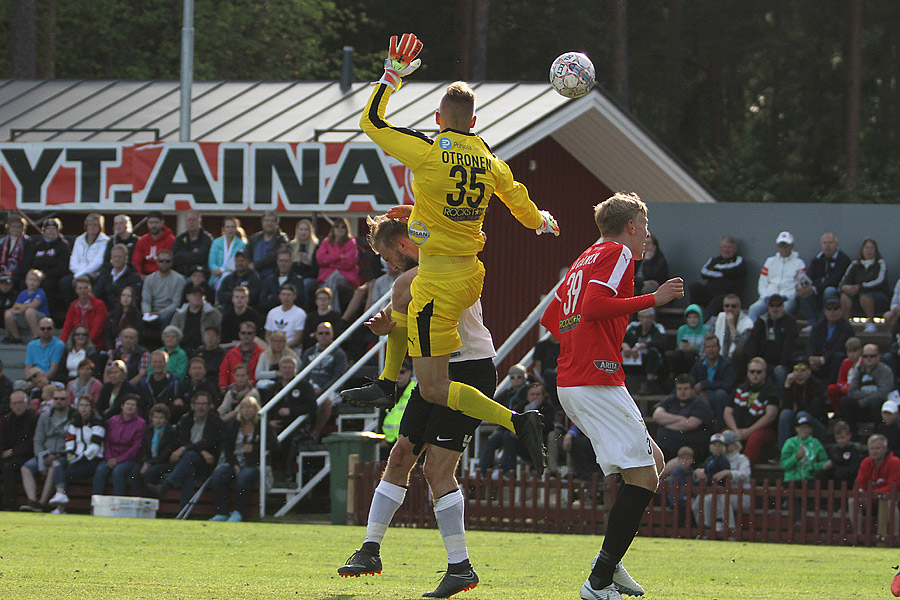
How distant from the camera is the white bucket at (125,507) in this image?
16.0 metres

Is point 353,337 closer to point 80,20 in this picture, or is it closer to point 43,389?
point 43,389

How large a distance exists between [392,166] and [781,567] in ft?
33.7

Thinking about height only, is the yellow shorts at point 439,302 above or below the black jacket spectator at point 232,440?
above

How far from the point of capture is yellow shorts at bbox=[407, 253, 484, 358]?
7.23 meters

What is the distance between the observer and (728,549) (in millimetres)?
12711

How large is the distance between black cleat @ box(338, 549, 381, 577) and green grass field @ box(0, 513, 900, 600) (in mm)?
121

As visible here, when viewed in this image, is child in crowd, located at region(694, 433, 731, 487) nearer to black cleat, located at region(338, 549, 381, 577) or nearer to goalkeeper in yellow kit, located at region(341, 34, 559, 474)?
goalkeeper in yellow kit, located at region(341, 34, 559, 474)

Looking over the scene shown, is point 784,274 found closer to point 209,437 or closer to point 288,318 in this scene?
point 288,318

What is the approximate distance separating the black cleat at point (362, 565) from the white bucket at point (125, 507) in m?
9.33

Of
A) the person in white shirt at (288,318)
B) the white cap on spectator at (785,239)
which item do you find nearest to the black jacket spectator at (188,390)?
the person in white shirt at (288,318)

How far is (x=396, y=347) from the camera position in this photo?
7.84m

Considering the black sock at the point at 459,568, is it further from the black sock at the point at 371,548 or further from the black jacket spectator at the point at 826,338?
the black jacket spectator at the point at 826,338

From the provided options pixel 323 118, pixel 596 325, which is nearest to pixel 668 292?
pixel 596 325

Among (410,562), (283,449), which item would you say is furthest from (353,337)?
(410,562)
